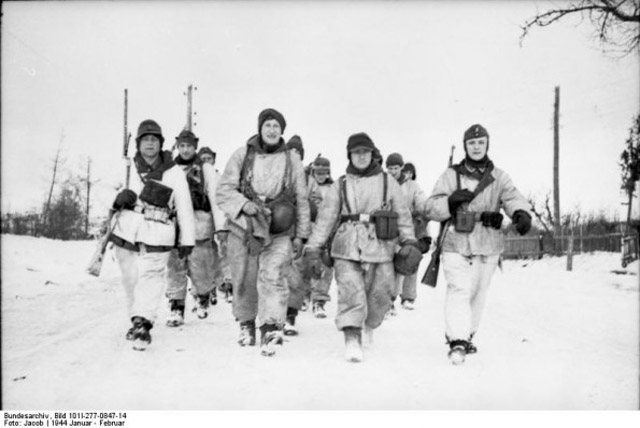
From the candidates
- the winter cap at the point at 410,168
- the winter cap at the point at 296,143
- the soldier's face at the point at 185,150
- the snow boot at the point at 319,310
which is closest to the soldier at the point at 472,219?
the snow boot at the point at 319,310

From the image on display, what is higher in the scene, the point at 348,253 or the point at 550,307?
the point at 348,253

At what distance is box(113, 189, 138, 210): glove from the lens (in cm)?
499

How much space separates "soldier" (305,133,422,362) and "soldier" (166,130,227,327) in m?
2.02

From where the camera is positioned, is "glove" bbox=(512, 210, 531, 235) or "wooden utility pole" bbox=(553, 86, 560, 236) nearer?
"glove" bbox=(512, 210, 531, 235)

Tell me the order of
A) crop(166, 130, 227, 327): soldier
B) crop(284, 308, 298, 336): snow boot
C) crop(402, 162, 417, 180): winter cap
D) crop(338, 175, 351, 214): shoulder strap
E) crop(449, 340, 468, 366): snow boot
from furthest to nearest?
1. crop(402, 162, 417, 180): winter cap
2. crop(166, 130, 227, 327): soldier
3. crop(284, 308, 298, 336): snow boot
4. crop(338, 175, 351, 214): shoulder strap
5. crop(449, 340, 468, 366): snow boot

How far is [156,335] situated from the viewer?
530 centimetres

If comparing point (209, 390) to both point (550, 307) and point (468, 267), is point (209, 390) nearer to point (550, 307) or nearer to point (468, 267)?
point (468, 267)

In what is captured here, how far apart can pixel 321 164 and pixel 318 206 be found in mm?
1527

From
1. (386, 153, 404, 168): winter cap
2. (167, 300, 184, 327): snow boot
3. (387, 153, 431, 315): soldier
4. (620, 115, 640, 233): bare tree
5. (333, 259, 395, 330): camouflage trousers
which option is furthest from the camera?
(620, 115, 640, 233): bare tree

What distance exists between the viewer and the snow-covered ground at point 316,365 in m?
3.44

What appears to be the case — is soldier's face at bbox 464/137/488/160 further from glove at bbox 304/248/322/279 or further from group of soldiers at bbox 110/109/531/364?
glove at bbox 304/248/322/279

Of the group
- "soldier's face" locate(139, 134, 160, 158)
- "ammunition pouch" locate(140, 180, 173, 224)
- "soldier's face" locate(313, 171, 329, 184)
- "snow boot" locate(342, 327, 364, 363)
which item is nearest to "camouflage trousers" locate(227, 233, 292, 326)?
"snow boot" locate(342, 327, 364, 363)

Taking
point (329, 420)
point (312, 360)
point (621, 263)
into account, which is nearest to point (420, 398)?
point (329, 420)

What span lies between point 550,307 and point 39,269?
10766 mm
